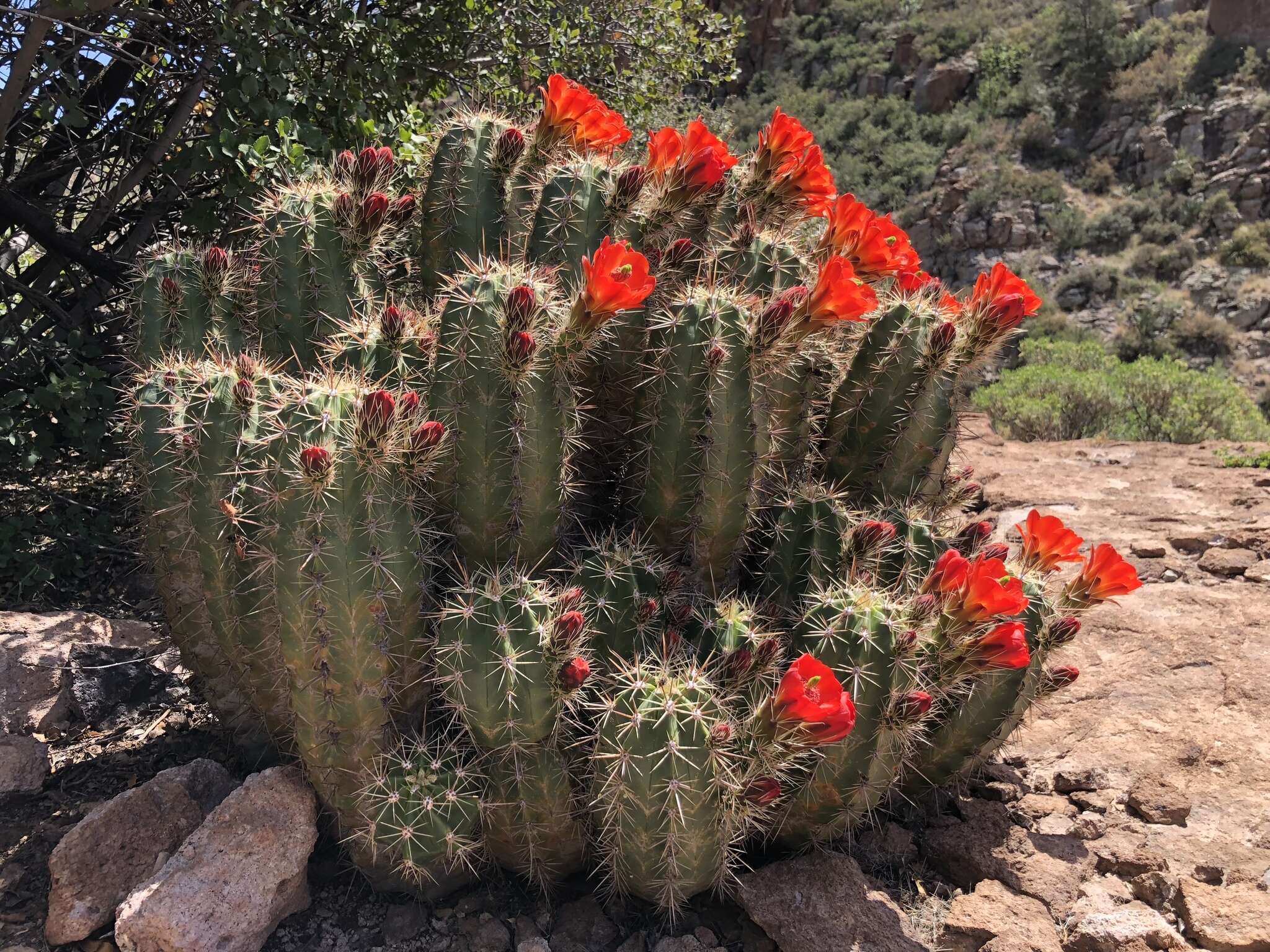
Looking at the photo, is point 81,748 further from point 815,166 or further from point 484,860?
point 815,166

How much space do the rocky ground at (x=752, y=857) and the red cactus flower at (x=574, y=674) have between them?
2.26 feet

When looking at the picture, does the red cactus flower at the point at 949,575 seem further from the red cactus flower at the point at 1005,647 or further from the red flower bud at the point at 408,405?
the red flower bud at the point at 408,405

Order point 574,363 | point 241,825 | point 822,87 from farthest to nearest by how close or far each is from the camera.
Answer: point 822,87 → point 574,363 → point 241,825

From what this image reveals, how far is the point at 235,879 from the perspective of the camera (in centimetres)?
216

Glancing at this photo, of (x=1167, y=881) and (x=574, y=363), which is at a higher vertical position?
(x=574, y=363)

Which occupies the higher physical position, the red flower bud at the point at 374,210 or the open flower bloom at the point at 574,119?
the open flower bloom at the point at 574,119

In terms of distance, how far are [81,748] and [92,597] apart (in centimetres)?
95

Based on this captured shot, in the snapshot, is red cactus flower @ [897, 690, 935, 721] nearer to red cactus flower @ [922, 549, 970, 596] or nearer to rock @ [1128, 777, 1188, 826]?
red cactus flower @ [922, 549, 970, 596]

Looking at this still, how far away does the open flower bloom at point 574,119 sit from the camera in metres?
3.01

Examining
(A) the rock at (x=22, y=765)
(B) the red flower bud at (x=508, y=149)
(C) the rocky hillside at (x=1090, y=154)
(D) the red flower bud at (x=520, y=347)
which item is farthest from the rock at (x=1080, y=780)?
(C) the rocky hillside at (x=1090, y=154)

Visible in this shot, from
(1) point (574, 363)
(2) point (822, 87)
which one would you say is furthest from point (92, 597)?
(2) point (822, 87)

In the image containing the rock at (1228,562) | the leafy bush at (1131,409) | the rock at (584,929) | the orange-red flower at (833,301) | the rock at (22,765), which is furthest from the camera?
the leafy bush at (1131,409)

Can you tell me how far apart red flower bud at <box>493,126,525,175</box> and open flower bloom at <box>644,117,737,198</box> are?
441 millimetres

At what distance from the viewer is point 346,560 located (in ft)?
6.91
